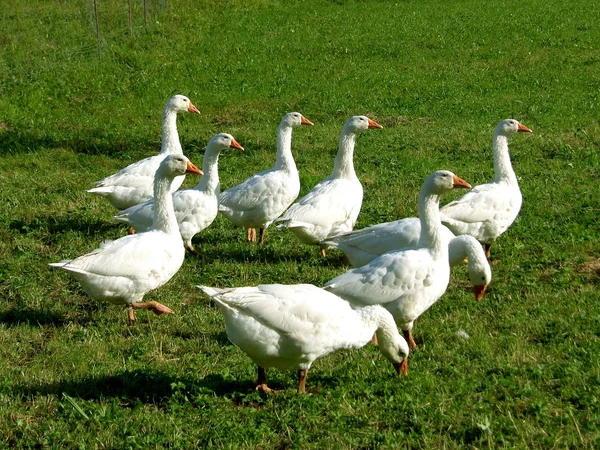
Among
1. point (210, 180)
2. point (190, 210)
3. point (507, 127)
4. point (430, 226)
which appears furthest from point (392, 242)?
point (507, 127)

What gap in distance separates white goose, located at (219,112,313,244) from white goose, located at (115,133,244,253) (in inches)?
10.5

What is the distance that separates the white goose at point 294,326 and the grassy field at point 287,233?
30cm

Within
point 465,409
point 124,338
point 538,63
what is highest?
point 465,409

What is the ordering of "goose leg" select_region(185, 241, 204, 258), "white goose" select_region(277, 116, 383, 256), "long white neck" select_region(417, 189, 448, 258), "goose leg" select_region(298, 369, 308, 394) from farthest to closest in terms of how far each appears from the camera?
1. "goose leg" select_region(185, 241, 204, 258)
2. "white goose" select_region(277, 116, 383, 256)
3. "long white neck" select_region(417, 189, 448, 258)
4. "goose leg" select_region(298, 369, 308, 394)

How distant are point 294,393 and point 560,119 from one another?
11.5m

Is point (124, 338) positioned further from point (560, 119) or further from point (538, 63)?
point (538, 63)

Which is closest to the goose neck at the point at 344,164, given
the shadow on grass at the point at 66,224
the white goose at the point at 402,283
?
the shadow on grass at the point at 66,224

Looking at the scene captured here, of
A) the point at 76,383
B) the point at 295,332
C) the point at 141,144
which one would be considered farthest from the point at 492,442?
the point at 141,144

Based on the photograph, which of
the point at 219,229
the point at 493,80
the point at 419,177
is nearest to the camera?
the point at 219,229

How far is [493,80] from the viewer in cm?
1981

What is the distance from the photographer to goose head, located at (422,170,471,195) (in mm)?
7078

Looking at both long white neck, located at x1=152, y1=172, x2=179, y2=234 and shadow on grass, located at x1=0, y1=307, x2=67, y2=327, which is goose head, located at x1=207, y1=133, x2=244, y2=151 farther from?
shadow on grass, located at x1=0, y1=307, x2=67, y2=327

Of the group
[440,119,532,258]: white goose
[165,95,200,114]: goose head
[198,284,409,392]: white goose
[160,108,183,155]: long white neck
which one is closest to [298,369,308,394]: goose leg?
[198,284,409,392]: white goose

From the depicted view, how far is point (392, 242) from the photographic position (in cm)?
789
